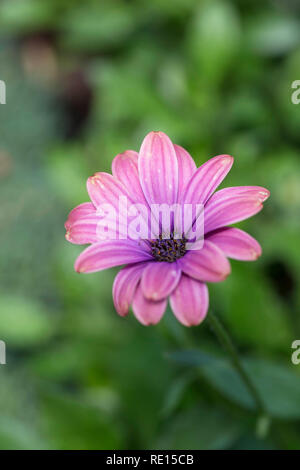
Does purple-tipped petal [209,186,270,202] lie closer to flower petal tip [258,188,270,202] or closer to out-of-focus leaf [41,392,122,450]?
flower petal tip [258,188,270,202]

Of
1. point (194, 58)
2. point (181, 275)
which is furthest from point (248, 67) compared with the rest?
point (181, 275)

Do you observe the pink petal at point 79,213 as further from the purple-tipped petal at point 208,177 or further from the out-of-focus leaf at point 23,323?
the out-of-focus leaf at point 23,323

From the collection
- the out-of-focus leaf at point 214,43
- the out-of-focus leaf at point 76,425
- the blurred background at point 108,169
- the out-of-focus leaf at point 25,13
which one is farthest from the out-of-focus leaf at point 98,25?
the out-of-focus leaf at point 76,425

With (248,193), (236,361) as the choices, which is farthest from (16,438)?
(248,193)

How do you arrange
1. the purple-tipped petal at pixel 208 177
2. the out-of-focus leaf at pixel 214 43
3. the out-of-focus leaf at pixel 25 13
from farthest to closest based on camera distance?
the out-of-focus leaf at pixel 25 13
the out-of-focus leaf at pixel 214 43
the purple-tipped petal at pixel 208 177

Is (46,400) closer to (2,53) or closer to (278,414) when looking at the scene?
(278,414)
